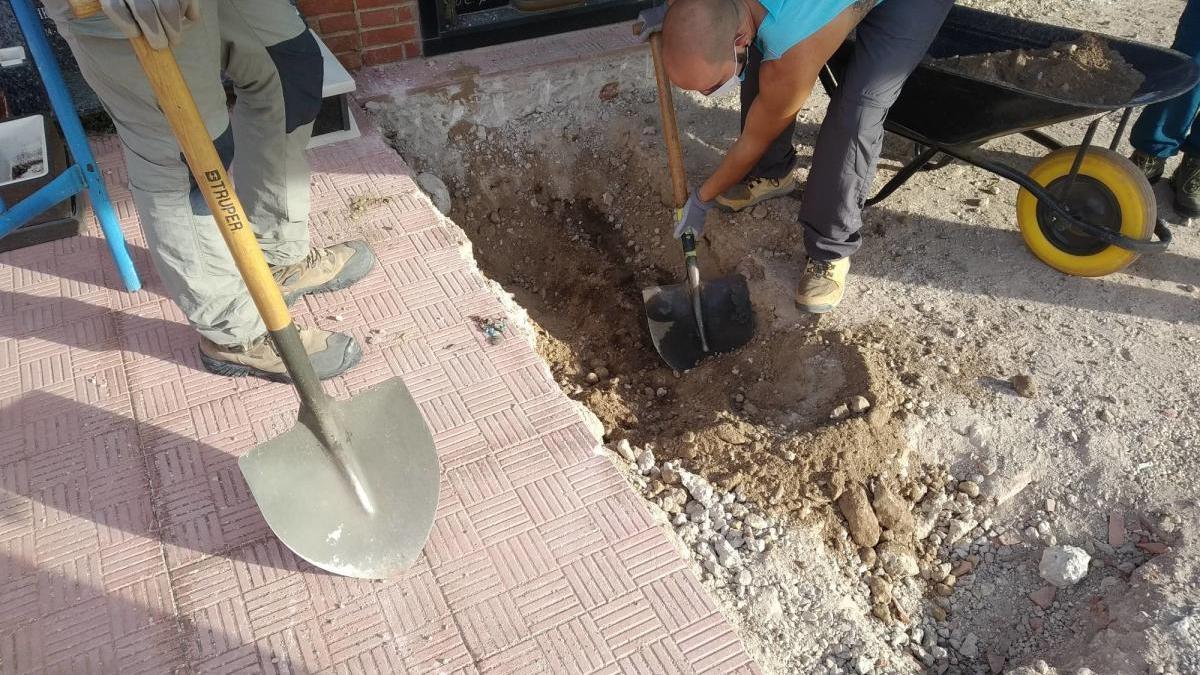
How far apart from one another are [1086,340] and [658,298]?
1614 mm

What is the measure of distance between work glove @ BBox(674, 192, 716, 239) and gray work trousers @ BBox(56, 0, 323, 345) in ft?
4.57

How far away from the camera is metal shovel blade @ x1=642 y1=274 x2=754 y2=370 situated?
3.25m

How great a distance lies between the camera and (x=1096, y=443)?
2670 mm

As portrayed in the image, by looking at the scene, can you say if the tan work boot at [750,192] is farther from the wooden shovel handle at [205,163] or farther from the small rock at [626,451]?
the wooden shovel handle at [205,163]

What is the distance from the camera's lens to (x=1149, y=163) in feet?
12.2

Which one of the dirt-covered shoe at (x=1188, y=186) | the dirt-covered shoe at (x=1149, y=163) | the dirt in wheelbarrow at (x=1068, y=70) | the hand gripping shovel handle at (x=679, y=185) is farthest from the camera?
the dirt-covered shoe at (x=1149, y=163)

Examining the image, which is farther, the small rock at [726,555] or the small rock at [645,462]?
the small rock at [645,462]

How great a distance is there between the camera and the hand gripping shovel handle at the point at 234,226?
1701 mm

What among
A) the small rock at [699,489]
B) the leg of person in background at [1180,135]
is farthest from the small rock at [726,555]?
the leg of person in background at [1180,135]

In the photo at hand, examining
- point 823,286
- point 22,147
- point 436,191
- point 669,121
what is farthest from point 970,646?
point 22,147

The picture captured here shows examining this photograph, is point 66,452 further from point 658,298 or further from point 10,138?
point 658,298

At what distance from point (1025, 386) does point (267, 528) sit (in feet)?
8.13

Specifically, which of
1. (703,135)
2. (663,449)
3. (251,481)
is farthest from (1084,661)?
(703,135)

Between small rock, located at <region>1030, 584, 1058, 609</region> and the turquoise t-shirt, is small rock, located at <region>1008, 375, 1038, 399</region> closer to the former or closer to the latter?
small rock, located at <region>1030, 584, 1058, 609</region>
